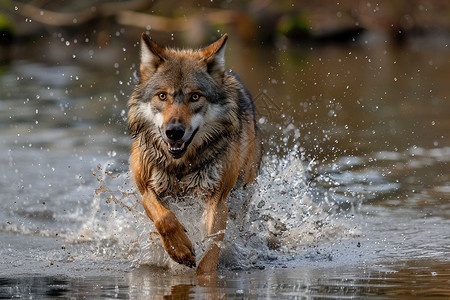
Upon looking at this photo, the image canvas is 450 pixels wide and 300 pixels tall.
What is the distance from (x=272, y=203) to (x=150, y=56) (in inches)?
78.8

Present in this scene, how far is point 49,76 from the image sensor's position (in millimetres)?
19219

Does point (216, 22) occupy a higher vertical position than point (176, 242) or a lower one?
higher

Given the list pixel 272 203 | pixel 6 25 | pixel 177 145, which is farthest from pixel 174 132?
pixel 6 25

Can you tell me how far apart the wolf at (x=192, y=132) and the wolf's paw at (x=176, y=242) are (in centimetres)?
4

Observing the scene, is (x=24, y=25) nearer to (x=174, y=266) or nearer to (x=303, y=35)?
(x=303, y=35)

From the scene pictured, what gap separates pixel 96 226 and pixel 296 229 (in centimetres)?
191

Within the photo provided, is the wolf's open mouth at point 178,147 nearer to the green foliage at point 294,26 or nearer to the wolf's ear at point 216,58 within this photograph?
the wolf's ear at point 216,58

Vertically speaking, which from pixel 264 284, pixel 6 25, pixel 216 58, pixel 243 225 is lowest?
pixel 264 284

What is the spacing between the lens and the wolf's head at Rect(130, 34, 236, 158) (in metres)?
6.04

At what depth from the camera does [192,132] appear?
6102 millimetres

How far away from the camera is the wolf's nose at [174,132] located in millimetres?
5918

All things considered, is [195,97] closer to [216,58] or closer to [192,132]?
[192,132]

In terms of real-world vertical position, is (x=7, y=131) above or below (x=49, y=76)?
below

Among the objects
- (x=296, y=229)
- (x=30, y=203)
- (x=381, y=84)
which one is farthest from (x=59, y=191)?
(x=381, y=84)
